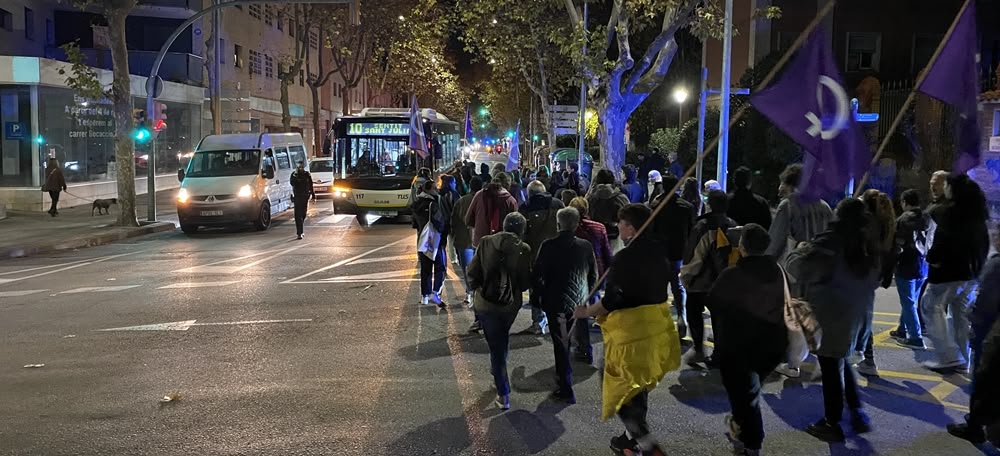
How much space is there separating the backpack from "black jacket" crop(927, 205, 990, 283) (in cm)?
358

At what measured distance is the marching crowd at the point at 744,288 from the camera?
4.82 meters

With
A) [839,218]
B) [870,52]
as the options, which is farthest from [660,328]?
[870,52]

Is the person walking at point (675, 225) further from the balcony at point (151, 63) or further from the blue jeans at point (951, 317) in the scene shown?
the balcony at point (151, 63)

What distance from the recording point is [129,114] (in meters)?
20.2

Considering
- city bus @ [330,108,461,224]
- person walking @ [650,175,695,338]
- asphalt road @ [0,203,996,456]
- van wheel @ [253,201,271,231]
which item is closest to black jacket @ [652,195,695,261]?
person walking @ [650,175,695,338]

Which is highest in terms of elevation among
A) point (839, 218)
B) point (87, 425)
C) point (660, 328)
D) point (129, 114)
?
point (129, 114)

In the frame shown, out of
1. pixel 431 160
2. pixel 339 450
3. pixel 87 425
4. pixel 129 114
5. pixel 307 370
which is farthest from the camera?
pixel 431 160

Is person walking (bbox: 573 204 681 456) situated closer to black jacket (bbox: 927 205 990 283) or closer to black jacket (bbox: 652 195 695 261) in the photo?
black jacket (bbox: 652 195 695 261)

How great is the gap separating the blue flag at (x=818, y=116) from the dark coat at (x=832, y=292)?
48 cm

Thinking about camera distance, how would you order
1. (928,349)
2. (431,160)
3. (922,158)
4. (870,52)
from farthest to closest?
1. (870,52)
2. (431,160)
3. (922,158)
4. (928,349)

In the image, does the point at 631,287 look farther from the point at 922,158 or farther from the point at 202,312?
the point at 922,158

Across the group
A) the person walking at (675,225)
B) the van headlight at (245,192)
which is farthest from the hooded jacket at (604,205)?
the van headlight at (245,192)

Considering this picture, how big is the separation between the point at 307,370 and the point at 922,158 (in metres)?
16.3

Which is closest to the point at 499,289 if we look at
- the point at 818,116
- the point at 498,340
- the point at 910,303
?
the point at 498,340
